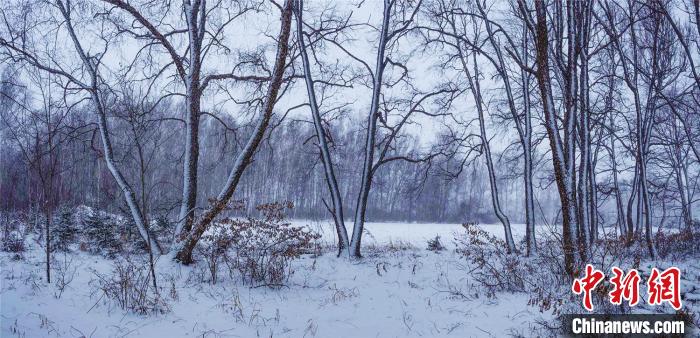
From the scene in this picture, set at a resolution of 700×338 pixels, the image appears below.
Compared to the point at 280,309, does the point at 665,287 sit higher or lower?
higher

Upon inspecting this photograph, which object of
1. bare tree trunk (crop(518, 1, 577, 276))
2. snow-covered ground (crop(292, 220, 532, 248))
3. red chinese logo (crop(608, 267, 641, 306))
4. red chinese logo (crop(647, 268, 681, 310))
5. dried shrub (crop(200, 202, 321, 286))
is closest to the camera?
red chinese logo (crop(608, 267, 641, 306))

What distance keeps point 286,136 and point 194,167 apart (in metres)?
21.8

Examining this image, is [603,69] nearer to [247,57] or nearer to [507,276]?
[507,276]

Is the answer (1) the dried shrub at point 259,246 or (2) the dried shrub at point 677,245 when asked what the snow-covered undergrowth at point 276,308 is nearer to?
(1) the dried shrub at point 259,246

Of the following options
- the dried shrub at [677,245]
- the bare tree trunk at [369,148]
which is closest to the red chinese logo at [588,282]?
the bare tree trunk at [369,148]

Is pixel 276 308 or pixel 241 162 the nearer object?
pixel 276 308

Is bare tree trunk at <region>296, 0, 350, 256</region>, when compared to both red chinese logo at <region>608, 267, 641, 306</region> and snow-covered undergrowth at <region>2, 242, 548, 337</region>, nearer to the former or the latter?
snow-covered undergrowth at <region>2, 242, 548, 337</region>

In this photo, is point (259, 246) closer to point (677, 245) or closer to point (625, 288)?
point (625, 288)

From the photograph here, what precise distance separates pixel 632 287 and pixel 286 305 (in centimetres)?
376

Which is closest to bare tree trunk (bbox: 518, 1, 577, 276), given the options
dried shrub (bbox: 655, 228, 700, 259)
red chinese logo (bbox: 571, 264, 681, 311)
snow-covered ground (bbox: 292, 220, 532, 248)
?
red chinese logo (bbox: 571, 264, 681, 311)

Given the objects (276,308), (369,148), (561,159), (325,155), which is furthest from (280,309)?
(561,159)

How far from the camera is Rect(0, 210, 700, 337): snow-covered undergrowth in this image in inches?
162

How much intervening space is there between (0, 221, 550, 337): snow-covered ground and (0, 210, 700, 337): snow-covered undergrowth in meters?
0.01

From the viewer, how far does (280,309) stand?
16.1ft
